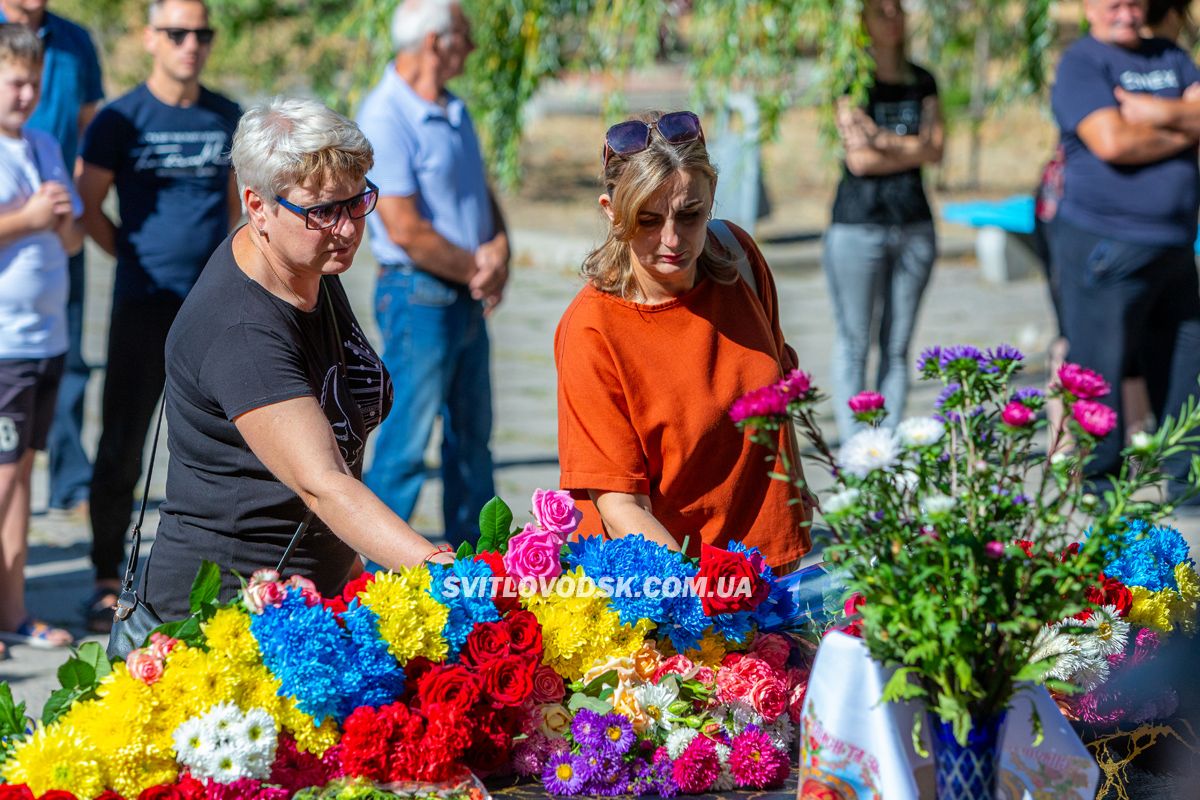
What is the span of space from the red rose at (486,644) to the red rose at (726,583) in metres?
0.33

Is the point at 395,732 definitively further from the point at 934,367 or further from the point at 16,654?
the point at 16,654

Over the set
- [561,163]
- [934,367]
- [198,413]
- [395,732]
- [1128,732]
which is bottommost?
[561,163]

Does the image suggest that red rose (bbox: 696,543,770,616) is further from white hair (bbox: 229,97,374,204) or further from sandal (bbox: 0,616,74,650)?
sandal (bbox: 0,616,74,650)

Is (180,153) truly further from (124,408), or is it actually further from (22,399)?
(22,399)

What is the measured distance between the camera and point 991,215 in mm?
10195

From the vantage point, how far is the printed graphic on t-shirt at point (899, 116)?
595cm

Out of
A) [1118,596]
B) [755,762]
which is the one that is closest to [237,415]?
[755,762]

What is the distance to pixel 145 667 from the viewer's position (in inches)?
77.5

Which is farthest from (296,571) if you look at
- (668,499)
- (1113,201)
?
(1113,201)

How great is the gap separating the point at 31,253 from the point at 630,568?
293 centimetres

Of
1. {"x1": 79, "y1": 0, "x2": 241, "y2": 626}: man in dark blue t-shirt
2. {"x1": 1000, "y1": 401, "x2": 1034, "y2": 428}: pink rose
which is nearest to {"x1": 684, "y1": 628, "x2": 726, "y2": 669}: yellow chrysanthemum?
{"x1": 1000, "y1": 401, "x2": 1034, "y2": 428}: pink rose

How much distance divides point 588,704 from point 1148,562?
1.01m

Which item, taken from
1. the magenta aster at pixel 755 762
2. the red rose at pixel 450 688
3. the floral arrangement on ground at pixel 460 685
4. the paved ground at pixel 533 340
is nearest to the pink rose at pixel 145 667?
the floral arrangement on ground at pixel 460 685

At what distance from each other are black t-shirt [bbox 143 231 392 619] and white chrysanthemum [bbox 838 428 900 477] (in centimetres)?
101
